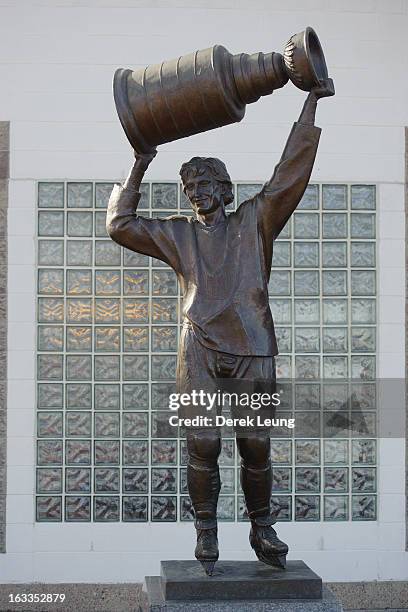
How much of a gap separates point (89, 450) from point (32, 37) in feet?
8.86

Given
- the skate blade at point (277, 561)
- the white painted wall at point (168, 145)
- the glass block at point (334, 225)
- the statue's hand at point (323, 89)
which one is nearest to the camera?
the statue's hand at point (323, 89)

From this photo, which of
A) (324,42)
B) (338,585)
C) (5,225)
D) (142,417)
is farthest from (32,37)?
(338,585)

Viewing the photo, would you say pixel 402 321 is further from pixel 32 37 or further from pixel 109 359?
pixel 32 37

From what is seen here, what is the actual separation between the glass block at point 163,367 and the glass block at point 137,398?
4.2 inches

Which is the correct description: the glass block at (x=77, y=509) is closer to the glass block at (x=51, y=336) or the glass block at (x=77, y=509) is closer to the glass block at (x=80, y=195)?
the glass block at (x=51, y=336)

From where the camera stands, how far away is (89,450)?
774 centimetres

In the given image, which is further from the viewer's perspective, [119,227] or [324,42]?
[324,42]

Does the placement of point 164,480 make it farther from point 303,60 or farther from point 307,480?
point 303,60

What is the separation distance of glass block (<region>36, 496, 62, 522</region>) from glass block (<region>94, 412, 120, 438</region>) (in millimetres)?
499

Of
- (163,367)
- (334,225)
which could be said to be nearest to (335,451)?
(163,367)

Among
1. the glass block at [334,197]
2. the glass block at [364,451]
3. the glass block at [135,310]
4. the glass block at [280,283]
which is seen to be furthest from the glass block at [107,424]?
the glass block at [334,197]

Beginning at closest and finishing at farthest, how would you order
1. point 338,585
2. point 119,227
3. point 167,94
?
1. point 167,94
2. point 119,227
3. point 338,585

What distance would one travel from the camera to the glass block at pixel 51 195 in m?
7.80

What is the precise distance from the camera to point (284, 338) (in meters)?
7.83
